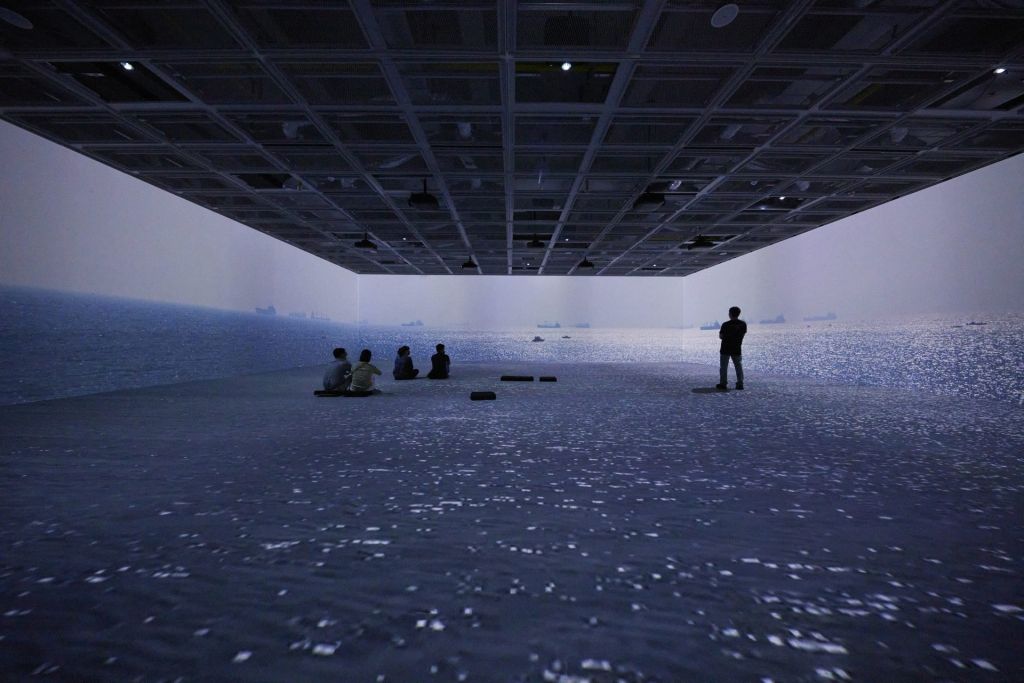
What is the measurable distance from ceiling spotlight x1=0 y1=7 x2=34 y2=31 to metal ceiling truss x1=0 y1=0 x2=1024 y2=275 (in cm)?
3

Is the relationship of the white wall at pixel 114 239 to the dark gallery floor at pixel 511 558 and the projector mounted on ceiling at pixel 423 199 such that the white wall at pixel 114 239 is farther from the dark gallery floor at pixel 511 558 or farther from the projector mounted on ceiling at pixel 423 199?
the projector mounted on ceiling at pixel 423 199

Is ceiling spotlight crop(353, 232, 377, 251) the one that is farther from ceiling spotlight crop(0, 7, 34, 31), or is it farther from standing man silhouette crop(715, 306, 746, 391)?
standing man silhouette crop(715, 306, 746, 391)

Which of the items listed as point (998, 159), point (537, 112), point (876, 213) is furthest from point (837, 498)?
point (876, 213)

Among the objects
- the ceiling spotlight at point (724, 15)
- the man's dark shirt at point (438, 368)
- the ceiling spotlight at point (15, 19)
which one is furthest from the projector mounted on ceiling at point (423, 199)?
the ceiling spotlight at point (724, 15)

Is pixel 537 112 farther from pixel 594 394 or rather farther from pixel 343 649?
pixel 343 649

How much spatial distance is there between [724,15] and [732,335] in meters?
6.12

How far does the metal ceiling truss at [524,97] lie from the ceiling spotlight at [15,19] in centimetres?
3

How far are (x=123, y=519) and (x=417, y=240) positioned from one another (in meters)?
11.6

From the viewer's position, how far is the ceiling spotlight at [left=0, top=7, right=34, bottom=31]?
4004 mm

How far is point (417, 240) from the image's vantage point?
44.0ft

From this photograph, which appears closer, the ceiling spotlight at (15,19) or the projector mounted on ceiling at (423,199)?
the ceiling spotlight at (15,19)

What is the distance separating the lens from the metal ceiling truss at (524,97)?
4.14 meters

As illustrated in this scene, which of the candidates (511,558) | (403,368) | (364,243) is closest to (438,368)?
(403,368)

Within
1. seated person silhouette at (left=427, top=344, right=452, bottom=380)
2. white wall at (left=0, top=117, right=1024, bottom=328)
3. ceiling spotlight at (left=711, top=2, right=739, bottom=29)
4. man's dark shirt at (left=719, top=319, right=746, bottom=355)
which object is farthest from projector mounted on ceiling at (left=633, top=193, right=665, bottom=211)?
seated person silhouette at (left=427, top=344, right=452, bottom=380)
